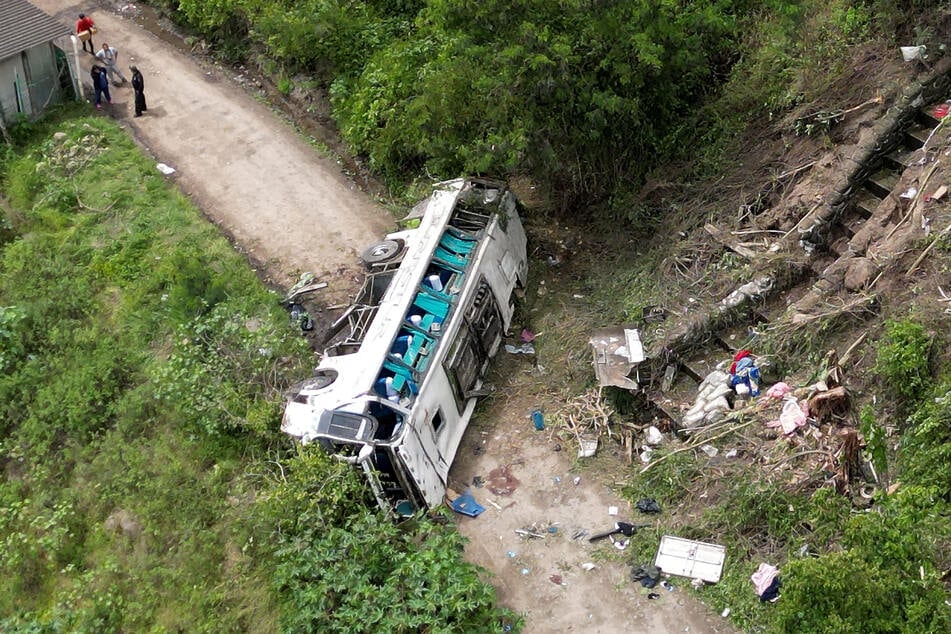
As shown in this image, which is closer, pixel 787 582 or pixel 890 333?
pixel 787 582

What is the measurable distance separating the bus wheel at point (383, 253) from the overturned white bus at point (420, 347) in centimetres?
2

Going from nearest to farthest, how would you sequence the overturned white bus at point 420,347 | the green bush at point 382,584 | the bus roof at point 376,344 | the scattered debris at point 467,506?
the green bush at point 382,584
the overturned white bus at point 420,347
the bus roof at point 376,344
the scattered debris at point 467,506

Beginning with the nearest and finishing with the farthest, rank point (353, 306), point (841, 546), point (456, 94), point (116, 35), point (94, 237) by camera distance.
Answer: point (841, 546) → point (353, 306) → point (456, 94) → point (94, 237) → point (116, 35)

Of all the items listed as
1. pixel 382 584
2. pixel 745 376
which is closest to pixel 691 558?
pixel 745 376

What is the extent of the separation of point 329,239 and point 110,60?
7.08 m

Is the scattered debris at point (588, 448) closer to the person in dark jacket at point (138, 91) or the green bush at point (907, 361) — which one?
the green bush at point (907, 361)

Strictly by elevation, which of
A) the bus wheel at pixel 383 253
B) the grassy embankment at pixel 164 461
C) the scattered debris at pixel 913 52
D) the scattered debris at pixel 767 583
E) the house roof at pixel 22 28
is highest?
the scattered debris at pixel 913 52

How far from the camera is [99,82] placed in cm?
1802

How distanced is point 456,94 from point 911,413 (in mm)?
6954

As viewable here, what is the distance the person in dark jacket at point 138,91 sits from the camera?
17.7 meters

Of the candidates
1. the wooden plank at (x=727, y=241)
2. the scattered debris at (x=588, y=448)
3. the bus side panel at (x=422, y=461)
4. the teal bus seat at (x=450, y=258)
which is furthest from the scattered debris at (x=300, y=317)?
the wooden plank at (x=727, y=241)

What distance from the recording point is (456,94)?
13.0 meters

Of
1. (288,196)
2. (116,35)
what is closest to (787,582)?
(288,196)

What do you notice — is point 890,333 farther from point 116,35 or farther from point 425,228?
point 116,35
